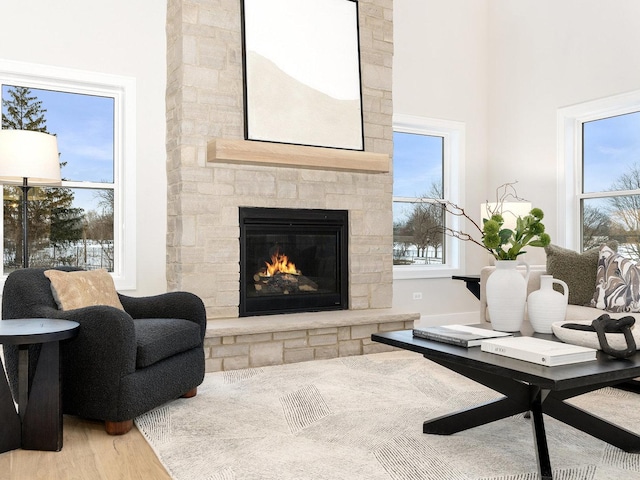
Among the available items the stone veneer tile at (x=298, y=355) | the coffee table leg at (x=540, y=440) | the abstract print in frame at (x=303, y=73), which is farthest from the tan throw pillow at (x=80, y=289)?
the coffee table leg at (x=540, y=440)

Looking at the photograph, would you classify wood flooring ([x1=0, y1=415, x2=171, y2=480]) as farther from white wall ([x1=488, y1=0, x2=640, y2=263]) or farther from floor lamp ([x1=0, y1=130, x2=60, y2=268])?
white wall ([x1=488, y1=0, x2=640, y2=263])

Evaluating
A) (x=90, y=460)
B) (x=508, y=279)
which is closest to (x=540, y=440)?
(x=508, y=279)

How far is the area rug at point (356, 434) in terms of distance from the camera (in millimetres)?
2188

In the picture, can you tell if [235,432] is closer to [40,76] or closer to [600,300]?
[600,300]

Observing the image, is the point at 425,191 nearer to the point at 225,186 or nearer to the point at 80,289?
the point at 225,186

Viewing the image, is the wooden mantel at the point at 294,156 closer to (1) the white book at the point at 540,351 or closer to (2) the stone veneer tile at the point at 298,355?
(2) the stone veneer tile at the point at 298,355

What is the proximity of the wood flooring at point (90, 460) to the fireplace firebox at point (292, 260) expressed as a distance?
5.97 feet

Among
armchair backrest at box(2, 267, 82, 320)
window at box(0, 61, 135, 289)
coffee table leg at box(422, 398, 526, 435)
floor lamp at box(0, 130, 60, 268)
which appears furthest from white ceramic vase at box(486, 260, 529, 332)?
window at box(0, 61, 135, 289)

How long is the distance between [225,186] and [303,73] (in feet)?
3.48

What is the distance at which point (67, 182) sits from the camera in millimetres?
4238

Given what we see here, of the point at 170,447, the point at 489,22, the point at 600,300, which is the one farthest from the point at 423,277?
the point at 170,447

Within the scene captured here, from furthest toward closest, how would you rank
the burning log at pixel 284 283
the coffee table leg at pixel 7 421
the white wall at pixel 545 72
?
the white wall at pixel 545 72, the burning log at pixel 284 283, the coffee table leg at pixel 7 421

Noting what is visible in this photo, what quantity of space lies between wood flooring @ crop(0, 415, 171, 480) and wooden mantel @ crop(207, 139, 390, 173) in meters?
2.01

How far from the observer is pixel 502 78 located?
5.88m
